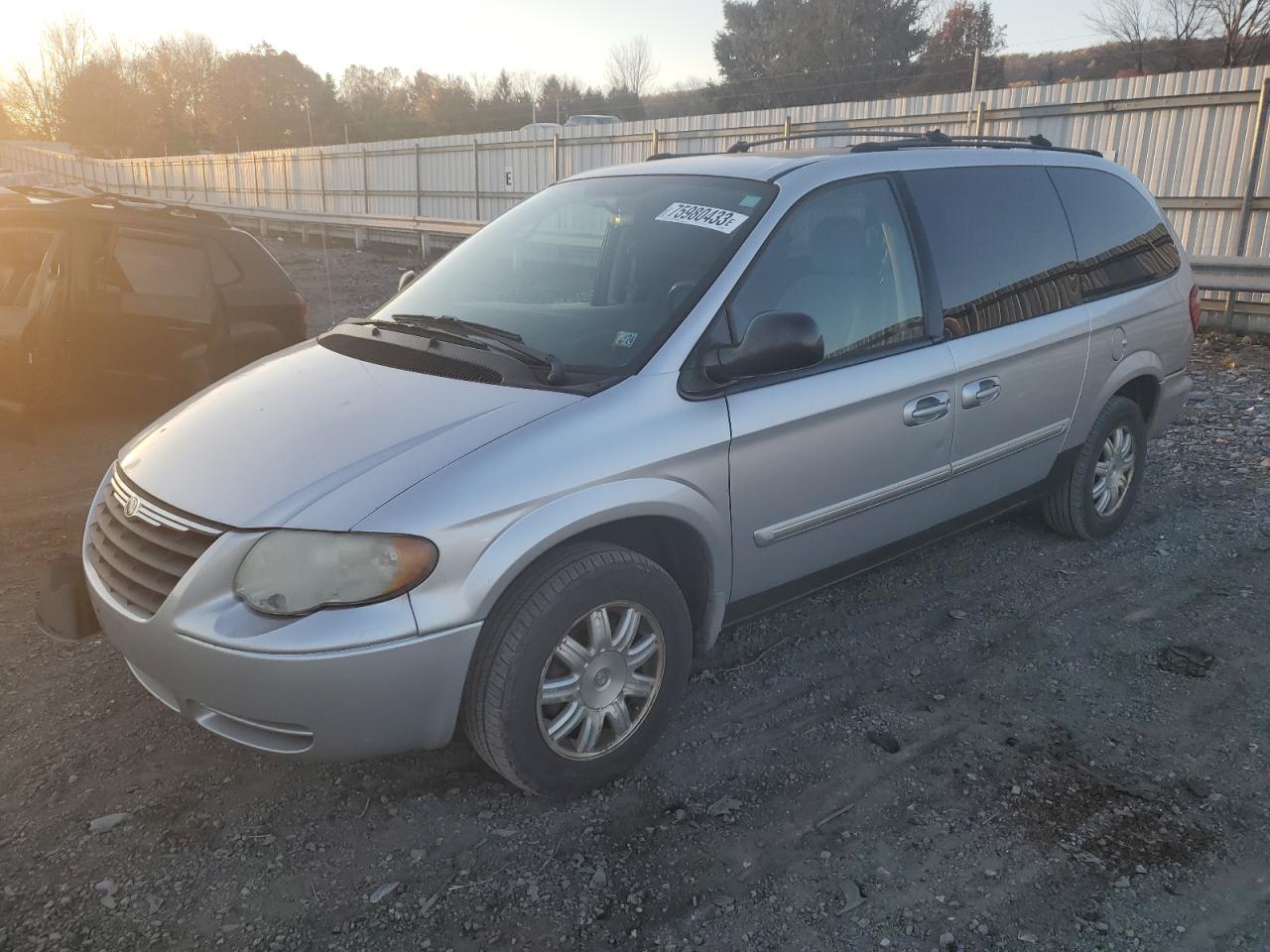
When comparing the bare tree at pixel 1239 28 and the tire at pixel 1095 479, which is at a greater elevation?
the bare tree at pixel 1239 28

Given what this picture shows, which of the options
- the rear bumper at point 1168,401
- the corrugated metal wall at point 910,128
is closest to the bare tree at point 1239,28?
the corrugated metal wall at point 910,128

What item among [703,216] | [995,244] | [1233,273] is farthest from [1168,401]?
[1233,273]

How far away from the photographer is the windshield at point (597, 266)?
10.6 ft

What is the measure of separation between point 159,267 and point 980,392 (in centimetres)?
564

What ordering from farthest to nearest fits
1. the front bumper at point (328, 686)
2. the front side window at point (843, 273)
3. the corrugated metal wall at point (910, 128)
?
the corrugated metal wall at point (910, 128), the front side window at point (843, 273), the front bumper at point (328, 686)

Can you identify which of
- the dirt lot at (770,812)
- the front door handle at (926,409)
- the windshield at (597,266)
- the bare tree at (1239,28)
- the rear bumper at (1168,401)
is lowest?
the dirt lot at (770,812)

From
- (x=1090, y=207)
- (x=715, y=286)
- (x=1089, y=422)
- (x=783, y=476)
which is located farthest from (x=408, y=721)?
(x=1090, y=207)

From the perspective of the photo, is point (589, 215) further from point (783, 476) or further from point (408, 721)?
point (408, 721)

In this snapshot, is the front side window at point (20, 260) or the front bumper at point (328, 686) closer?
the front bumper at point (328, 686)

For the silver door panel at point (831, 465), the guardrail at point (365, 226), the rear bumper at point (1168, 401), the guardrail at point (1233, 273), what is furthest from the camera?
the guardrail at point (365, 226)

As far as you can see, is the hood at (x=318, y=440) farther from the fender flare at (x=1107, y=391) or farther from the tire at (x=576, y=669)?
the fender flare at (x=1107, y=391)

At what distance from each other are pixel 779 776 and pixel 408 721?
4.00 feet

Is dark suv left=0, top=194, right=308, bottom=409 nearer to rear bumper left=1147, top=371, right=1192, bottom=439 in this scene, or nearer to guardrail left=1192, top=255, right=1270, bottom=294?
rear bumper left=1147, top=371, right=1192, bottom=439

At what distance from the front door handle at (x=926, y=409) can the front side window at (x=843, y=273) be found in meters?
0.24
